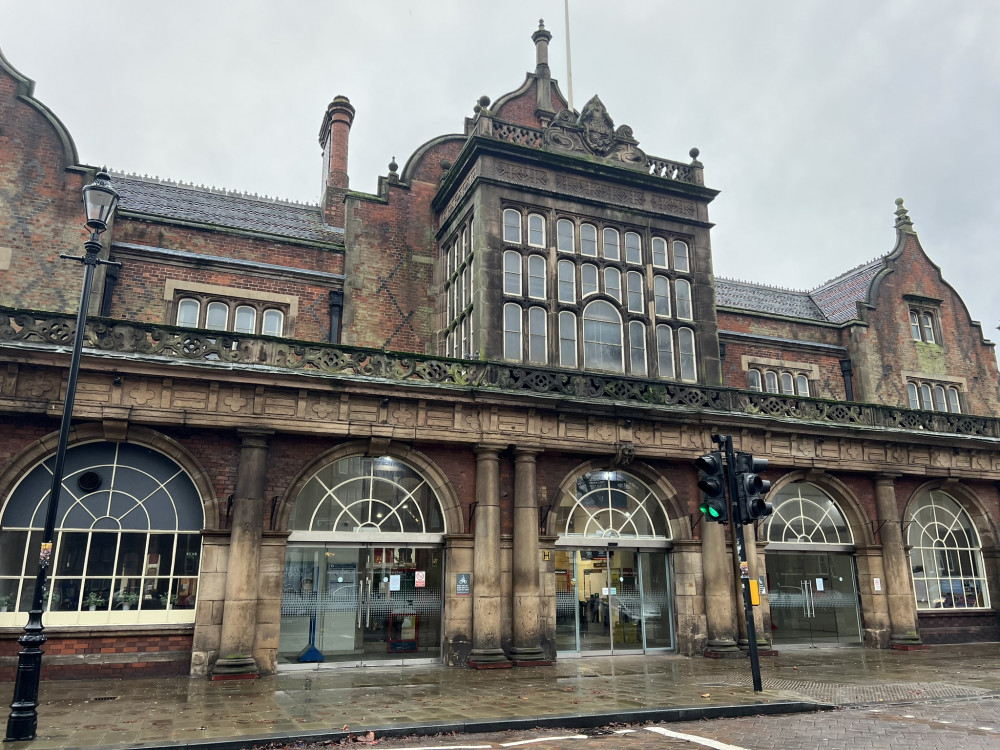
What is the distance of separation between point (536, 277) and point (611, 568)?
24.0 feet

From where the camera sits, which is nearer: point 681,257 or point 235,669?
point 235,669

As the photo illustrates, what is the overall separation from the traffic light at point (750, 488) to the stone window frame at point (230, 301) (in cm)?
1124

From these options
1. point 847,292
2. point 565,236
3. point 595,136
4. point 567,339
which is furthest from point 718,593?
point 847,292

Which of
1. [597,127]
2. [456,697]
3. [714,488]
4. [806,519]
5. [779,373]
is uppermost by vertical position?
[597,127]

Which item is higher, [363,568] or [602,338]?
[602,338]

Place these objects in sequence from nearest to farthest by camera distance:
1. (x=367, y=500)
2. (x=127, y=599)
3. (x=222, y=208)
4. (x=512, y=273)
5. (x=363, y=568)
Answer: (x=127, y=599)
(x=363, y=568)
(x=367, y=500)
(x=512, y=273)
(x=222, y=208)

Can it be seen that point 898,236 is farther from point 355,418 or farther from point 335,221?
point 355,418

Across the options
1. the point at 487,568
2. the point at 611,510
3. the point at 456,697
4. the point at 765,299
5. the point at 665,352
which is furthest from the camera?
the point at 765,299

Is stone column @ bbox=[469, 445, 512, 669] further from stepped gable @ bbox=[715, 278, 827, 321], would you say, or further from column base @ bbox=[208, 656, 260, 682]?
stepped gable @ bbox=[715, 278, 827, 321]

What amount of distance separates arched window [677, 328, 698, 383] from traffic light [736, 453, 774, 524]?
6.90 m

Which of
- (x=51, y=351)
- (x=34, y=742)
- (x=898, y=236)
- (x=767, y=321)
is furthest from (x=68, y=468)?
(x=898, y=236)

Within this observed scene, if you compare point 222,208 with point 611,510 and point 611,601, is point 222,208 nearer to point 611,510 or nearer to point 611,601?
point 611,510

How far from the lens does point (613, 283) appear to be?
63.8 ft

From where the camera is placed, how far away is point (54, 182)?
57.4 feet
